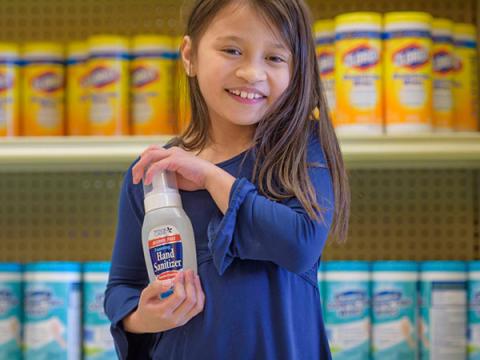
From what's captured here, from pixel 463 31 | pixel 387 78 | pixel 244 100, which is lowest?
pixel 244 100

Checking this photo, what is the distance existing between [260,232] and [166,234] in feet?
0.35

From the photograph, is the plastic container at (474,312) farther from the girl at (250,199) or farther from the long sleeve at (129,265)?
the long sleeve at (129,265)

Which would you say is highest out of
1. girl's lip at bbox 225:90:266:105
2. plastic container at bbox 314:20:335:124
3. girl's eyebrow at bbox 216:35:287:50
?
plastic container at bbox 314:20:335:124

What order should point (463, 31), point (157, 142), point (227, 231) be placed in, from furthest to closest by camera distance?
point (463, 31) < point (157, 142) < point (227, 231)

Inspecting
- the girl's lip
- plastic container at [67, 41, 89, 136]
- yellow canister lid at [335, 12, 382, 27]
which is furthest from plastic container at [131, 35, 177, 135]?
the girl's lip

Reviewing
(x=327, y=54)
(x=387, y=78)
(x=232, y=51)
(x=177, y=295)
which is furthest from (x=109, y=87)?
(x=177, y=295)

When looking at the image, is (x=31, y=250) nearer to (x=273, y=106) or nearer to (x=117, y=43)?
(x=117, y=43)

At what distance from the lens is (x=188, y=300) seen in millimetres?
943

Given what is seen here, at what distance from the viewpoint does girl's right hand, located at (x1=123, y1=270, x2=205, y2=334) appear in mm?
938

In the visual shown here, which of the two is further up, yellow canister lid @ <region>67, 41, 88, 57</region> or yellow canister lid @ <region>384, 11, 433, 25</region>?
yellow canister lid @ <region>384, 11, 433, 25</region>

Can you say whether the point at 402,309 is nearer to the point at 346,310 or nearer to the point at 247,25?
the point at 346,310

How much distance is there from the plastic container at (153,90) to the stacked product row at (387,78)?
0.32 m

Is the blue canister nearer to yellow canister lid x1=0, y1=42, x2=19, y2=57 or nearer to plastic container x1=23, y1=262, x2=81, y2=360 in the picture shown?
plastic container x1=23, y1=262, x2=81, y2=360

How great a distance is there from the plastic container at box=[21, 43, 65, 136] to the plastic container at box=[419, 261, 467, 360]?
841 mm
